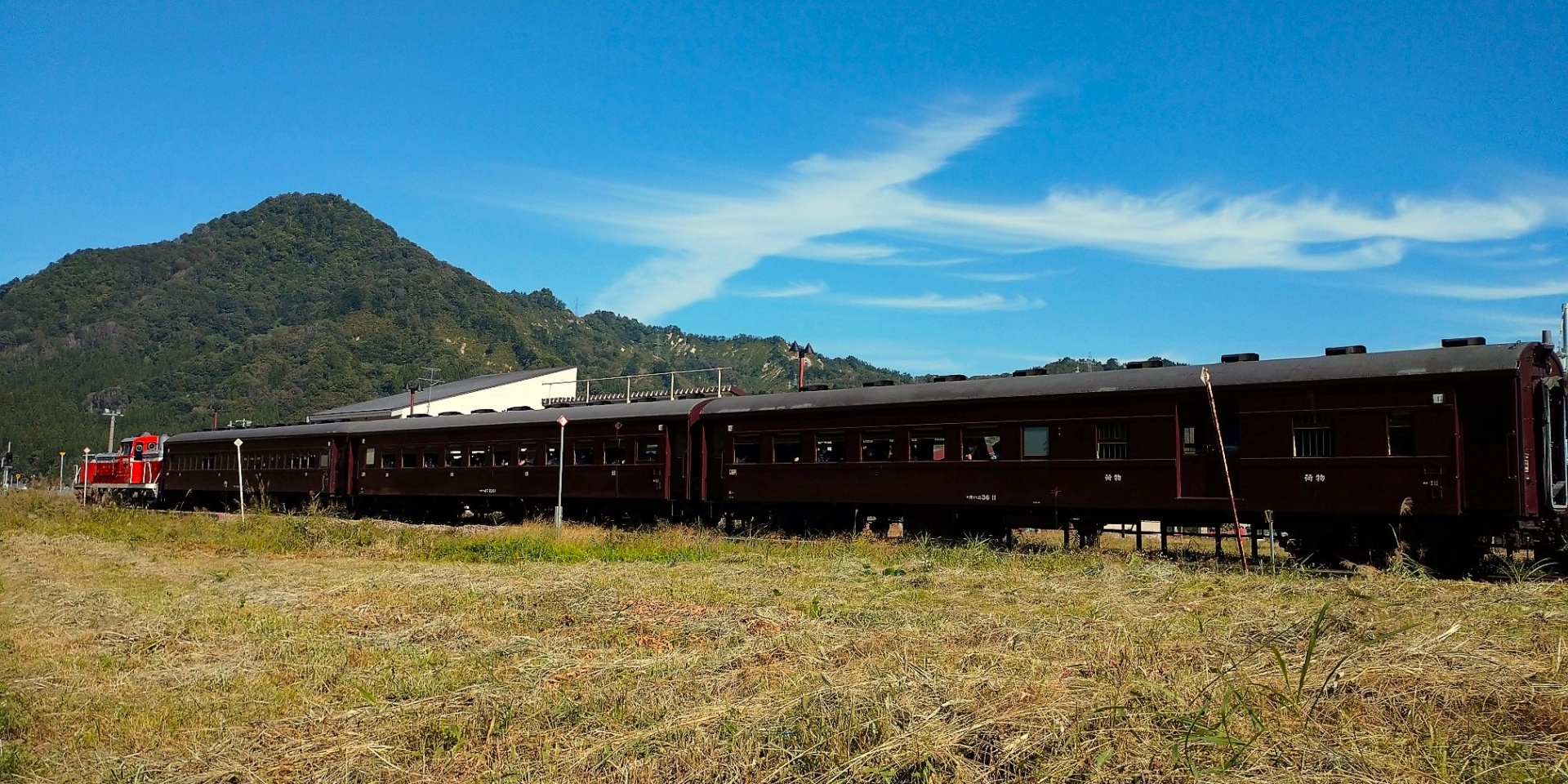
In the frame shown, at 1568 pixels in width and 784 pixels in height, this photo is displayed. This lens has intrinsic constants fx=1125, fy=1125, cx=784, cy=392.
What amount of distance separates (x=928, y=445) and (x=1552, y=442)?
9927 millimetres

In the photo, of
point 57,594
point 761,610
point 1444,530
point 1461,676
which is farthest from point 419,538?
point 1461,676

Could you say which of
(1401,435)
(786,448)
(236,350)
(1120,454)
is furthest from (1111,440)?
(236,350)

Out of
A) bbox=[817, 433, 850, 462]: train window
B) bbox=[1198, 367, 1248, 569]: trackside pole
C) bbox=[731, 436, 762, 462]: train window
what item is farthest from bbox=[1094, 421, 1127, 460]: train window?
Answer: bbox=[731, 436, 762, 462]: train window

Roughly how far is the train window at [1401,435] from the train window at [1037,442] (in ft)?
17.8

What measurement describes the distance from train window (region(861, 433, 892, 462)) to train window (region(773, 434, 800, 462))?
72.6 inches

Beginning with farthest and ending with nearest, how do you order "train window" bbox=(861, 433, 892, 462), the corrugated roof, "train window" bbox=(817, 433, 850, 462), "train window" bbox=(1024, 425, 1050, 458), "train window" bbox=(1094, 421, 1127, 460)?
1. the corrugated roof
2. "train window" bbox=(817, 433, 850, 462)
3. "train window" bbox=(861, 433, 892, 462)
4. "train window" bbox=(1024, 425, 1050, 458)
5. "train window" bbox=(1094, 421, 1127, 460)

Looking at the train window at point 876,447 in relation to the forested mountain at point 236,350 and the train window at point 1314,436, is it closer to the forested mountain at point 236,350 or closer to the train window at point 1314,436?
the train window at point 1314,436

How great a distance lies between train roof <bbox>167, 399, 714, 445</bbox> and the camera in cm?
2739

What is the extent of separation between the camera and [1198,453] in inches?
707

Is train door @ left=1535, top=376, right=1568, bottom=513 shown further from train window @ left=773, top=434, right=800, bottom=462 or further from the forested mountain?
the forested mountain

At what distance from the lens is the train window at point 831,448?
910 inches

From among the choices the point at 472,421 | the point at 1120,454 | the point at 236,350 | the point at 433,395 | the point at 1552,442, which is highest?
the point at 236,350

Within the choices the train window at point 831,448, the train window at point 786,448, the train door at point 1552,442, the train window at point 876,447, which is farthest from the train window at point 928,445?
the train door at point 1552,442

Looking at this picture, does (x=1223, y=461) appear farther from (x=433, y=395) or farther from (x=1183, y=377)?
(x=433, y=395)
